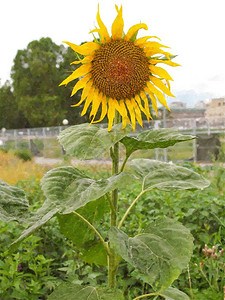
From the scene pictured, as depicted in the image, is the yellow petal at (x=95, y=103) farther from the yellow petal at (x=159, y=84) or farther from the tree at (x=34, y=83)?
the tree at (x=34, y=83)

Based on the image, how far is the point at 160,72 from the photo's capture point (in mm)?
820

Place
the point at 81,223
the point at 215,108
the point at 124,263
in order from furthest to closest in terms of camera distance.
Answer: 1. the point at 215,108
2. the point at 124,263
3. the point at 81,223

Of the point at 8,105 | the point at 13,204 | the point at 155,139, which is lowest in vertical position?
the point at 13,204

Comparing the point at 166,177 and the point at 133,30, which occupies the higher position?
the point at 133,30

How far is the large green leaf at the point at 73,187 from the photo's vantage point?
0.71m

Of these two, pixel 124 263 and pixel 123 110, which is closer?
pixel 123 110

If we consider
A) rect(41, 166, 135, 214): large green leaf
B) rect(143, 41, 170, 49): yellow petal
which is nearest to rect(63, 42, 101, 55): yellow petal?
rect(143, 41, 170, 49): yellow petal

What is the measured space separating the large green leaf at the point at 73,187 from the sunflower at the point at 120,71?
0.45 ft

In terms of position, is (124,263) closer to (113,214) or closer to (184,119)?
(113,214)

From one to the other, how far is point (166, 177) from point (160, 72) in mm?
267

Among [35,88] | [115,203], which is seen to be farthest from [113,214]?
[35,88]

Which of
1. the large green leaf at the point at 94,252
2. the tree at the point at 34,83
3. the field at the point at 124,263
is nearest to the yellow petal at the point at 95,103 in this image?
the large green leaf at the point at 94,252

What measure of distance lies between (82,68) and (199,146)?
677cm

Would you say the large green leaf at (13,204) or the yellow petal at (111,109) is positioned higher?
the yellow petal at (111,109)
